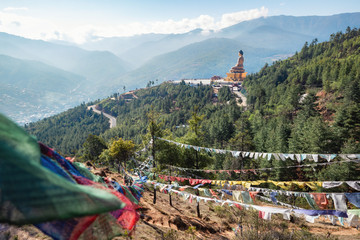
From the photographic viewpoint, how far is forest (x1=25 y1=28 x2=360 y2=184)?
23.5 metres

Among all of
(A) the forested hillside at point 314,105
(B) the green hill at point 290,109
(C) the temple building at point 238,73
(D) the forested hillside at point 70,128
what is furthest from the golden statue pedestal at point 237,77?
(D) the forested hillside at point 70,128

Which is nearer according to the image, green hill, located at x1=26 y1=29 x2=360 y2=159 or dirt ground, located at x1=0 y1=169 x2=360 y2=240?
dirt ground, located at x1=0 y1=169 x2=360 y2=240

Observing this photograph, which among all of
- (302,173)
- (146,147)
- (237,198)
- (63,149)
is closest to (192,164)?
(146,147)

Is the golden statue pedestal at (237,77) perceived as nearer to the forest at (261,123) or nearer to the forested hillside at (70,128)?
the forest at (261,123)

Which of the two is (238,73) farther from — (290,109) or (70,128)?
(70,128)

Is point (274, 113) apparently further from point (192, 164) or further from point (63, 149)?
point (63, 149)

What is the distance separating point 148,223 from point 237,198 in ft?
17.4

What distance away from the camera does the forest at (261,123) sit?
23.5 m

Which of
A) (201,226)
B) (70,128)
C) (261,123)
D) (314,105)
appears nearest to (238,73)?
(261,123)

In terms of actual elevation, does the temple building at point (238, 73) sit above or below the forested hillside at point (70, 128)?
above

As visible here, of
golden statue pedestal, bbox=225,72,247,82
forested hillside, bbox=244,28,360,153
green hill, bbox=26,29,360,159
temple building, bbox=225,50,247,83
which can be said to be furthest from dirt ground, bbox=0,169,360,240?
temple building, bbox=225,50,247,83

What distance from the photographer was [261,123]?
47219 millimetres

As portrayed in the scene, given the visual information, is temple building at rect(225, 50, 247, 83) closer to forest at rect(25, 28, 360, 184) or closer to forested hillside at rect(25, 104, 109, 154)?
forest at rect(25, 28, 360, 184)

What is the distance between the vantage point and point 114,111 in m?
136
